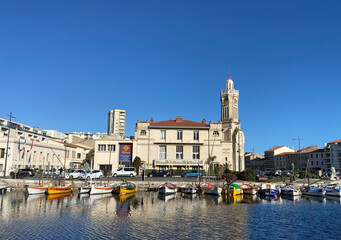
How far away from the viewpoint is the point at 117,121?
17612 centimetres

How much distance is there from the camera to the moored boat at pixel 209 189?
41.7 meters

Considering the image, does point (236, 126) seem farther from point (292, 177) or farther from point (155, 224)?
point (155, 224)

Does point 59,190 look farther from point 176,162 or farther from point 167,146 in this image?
point 167,146

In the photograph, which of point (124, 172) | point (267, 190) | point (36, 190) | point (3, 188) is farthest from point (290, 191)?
point (3, 188)

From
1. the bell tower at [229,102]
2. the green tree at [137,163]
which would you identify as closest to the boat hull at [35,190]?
the green tree at [137,163]

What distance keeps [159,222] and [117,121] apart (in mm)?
158058

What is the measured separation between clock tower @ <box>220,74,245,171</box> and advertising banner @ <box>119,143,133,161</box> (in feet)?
76.5

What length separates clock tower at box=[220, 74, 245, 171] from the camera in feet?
245

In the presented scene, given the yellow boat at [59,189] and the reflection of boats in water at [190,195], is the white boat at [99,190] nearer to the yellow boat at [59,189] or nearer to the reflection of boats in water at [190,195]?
the yellow boat at [59,189]

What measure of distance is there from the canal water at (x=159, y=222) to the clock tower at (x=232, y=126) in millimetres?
43249

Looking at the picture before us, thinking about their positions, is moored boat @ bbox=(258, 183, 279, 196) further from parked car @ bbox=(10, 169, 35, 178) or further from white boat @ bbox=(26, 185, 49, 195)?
parked car @ bbox=(10, 169, 35, 178)

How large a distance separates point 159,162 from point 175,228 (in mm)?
44289

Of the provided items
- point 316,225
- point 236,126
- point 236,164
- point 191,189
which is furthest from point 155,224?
point 236,126

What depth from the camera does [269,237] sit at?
1748 centimetres
